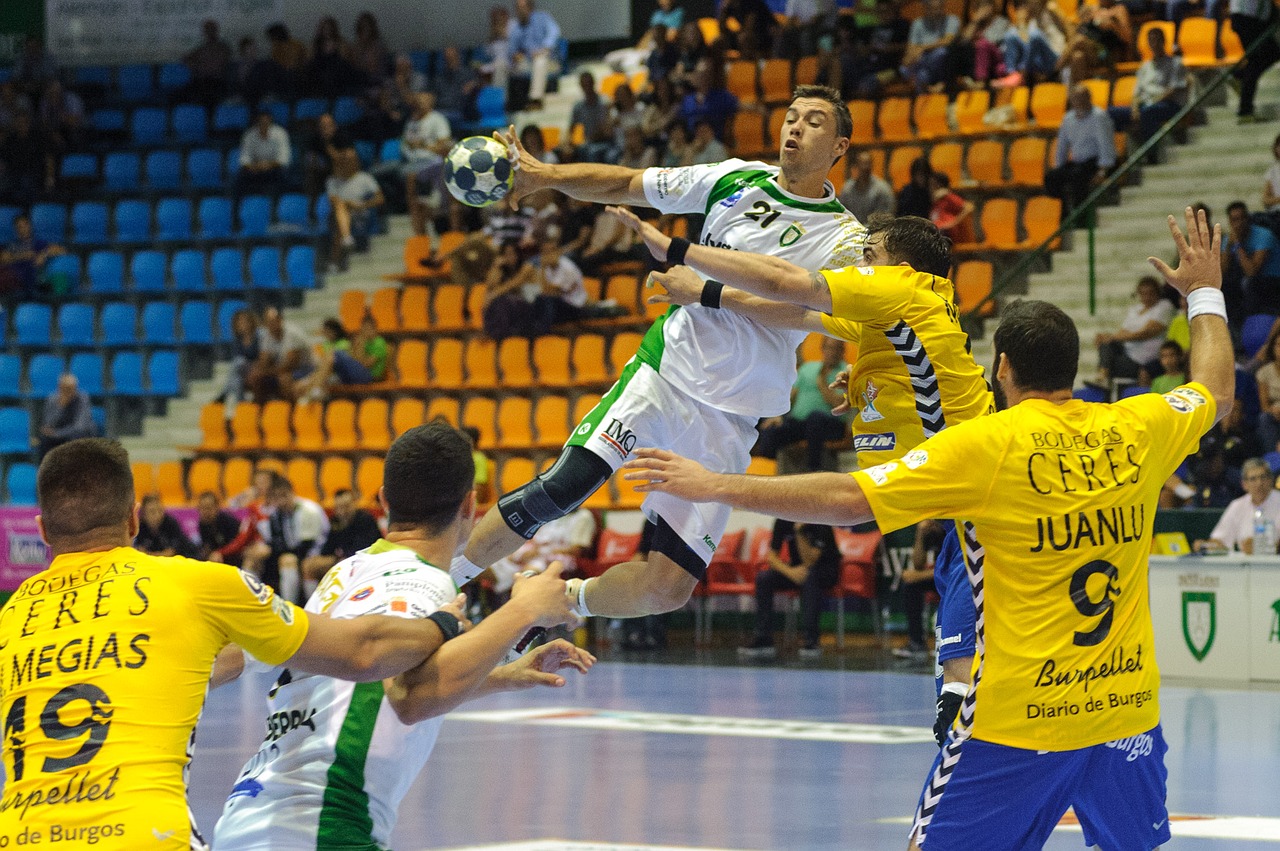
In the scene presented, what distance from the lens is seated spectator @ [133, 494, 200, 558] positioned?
17.4 m

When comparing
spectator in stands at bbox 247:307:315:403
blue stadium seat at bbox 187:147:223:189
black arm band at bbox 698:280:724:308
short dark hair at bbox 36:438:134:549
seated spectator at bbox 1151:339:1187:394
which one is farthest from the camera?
blue stadium seat at bbox 187:147:223:189

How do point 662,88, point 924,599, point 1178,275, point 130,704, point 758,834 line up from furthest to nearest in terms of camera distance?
1. point 662,88
2. point 924,599
3. point 758,834
4. point 1178,275
5. point 130,704

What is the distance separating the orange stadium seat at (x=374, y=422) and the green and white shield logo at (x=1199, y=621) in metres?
9.75

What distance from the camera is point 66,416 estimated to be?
20672 millimetres

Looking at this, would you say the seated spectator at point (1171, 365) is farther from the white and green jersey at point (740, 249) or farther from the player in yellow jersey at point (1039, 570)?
the player in yellow jersey at point (1039, 570)

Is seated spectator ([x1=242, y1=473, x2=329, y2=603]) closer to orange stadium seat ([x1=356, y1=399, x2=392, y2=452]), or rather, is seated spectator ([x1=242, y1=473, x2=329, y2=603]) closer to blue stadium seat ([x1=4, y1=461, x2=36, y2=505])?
orange stadium seat ([x1=356, y1=399, x2=392, y2=452])

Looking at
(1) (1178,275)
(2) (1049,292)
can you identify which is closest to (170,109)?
(2) (1049,292)

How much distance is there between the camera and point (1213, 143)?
1806 cm

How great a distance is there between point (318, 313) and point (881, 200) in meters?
8.72

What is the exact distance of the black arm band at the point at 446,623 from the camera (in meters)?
4.06

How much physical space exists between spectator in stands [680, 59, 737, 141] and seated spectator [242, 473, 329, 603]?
6378 millimetres

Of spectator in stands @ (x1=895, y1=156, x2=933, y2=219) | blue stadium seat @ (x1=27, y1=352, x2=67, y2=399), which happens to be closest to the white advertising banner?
blue stadium seat @ (x1=27, y1=352, x2=67, y2=399)

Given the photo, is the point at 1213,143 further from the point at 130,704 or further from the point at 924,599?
the point at 130,704

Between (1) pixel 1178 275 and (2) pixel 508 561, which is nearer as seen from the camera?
(1) pixel 1178 275
